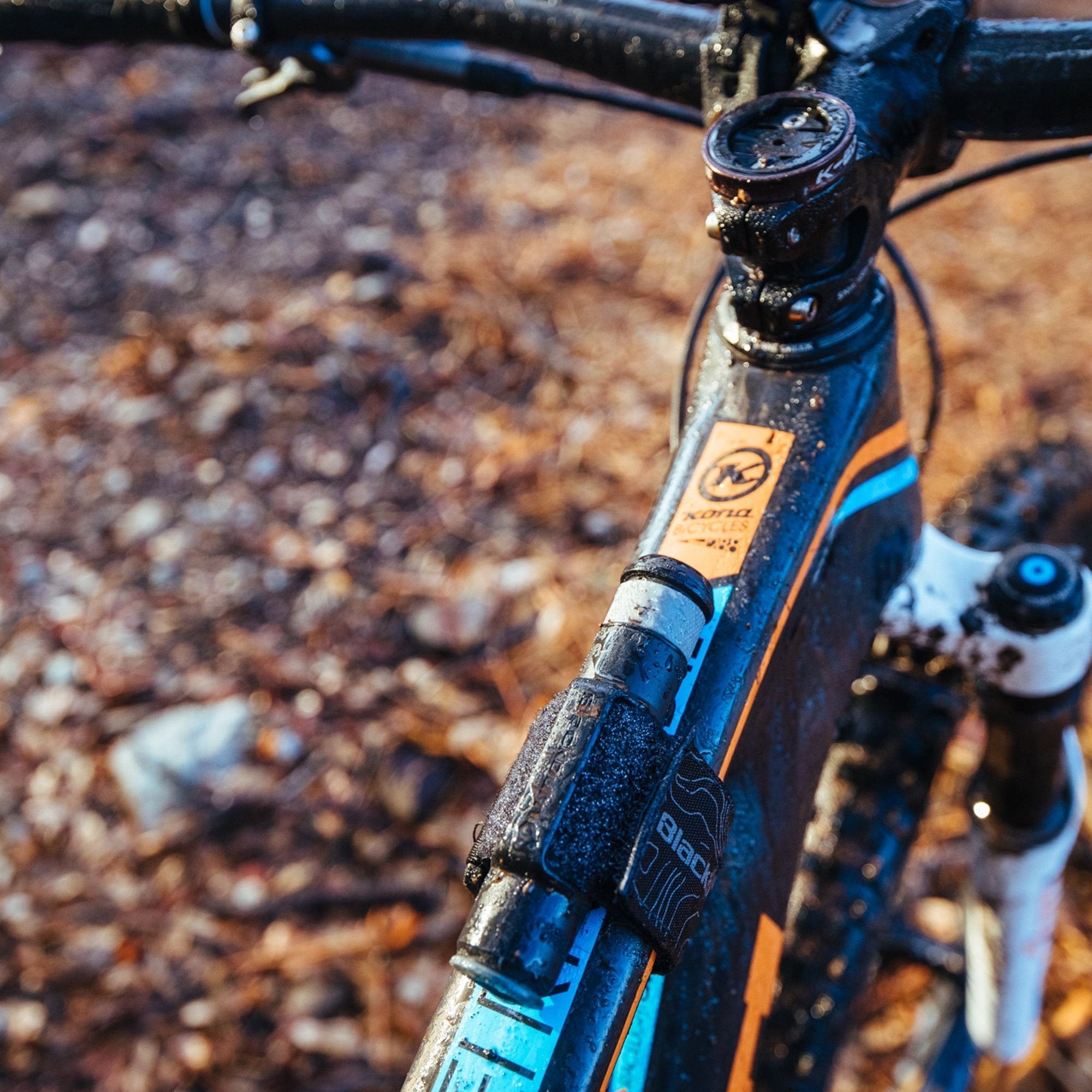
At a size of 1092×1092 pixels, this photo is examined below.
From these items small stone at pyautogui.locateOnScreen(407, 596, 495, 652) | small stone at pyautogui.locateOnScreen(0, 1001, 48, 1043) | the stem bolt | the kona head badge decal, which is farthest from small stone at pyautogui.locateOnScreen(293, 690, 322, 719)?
the stem bolt

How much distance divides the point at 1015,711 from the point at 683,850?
0.82 m

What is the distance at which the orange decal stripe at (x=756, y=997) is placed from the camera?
104cm

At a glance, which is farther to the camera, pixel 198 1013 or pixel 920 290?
pixel 198 1013

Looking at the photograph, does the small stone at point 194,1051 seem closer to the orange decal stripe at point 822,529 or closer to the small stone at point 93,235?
the orange decal stripe at point 822,529

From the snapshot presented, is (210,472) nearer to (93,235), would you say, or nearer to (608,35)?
(93,235)

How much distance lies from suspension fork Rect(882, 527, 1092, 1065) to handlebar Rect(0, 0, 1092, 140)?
562 mm

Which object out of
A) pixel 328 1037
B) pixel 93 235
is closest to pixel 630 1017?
pixel 328 1037

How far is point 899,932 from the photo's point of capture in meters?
2.12

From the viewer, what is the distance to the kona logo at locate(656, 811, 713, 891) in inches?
31.0

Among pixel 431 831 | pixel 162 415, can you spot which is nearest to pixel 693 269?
pixel 162 415

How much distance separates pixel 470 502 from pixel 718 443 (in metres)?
2.14

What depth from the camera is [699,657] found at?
37.6 inches

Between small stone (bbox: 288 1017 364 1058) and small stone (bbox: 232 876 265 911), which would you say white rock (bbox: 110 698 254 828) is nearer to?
small stone (bbox: 232 876 265 911)

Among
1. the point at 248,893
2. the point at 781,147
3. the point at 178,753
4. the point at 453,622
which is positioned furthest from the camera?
the point at 453,622
